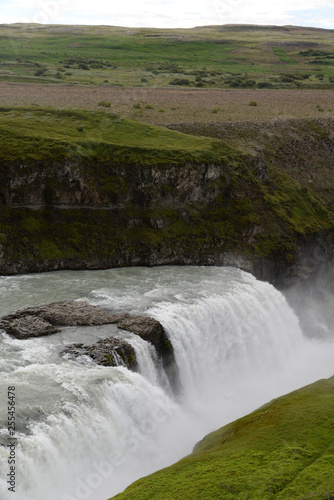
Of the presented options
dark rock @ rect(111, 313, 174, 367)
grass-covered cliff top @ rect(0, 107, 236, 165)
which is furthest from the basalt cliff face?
dark rock @ rect(111, 313, 174, 367)

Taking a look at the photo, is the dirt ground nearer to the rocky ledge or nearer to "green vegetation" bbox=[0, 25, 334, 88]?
"green vegetation" bbox=[0, 25, 334, 88]

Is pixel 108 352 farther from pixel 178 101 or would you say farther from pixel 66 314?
pixel 178 101

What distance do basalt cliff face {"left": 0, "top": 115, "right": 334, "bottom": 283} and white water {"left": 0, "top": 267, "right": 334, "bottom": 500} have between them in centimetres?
241

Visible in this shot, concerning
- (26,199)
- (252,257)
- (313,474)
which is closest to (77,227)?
(26,199)

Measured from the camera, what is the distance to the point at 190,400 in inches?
1427

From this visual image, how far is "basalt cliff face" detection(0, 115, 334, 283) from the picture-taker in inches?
1843

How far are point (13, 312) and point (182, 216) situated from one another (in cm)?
2281

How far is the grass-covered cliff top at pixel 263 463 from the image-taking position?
20.8 meters

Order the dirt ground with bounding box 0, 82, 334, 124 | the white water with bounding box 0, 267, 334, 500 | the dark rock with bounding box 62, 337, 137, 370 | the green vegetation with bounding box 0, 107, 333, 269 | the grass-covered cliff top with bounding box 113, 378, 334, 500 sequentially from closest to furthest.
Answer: the grass-covered cliff top with bounding box 113, 378, 334, 500 → the white water with bounding box 0, 267, 334, 500 → the dark rock with bounding box 62, 337, 137, 370 → the green vegetation with bounding box 0, 107, 333, 269 → the dirt ground with bounding box 0, 82, 334, 124

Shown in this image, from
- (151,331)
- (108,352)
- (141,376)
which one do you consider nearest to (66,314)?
(108,352)

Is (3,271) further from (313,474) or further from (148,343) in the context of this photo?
(313,474)

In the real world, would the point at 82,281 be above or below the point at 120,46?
below

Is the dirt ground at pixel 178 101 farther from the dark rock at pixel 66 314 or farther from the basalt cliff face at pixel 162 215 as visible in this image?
the dark rock at pixel 66 314

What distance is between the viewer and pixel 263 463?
22906 millimetres
